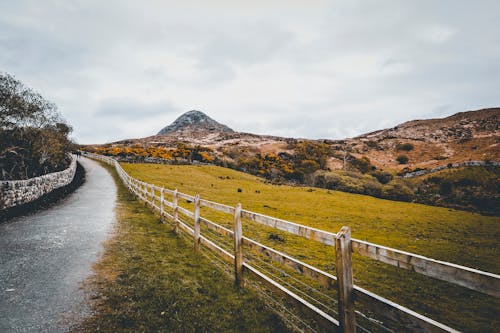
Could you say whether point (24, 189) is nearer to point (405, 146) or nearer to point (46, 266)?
point (46, 266)

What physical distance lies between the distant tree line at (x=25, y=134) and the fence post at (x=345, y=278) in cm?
3520

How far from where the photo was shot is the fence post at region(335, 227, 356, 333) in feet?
10.8

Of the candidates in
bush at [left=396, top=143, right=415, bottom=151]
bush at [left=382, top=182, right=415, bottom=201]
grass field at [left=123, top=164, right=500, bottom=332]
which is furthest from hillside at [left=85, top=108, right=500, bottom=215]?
grass field at [left=123, top=164, right=500, bottom=332]

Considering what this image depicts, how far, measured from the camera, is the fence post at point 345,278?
10.8 feet

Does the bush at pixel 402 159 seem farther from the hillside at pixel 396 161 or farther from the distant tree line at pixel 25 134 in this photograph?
the distant tree line at pixel 25 134

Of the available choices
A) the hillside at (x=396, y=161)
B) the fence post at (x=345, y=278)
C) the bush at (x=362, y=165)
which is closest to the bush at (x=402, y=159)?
the hillside at (x=396, y=161)

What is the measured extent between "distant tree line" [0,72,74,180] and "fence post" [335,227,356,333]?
35.2 meters

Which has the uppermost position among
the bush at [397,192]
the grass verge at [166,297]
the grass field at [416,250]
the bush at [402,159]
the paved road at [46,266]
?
the bush at [402,159]

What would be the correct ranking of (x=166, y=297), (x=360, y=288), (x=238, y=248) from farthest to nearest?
(x=238, y=248)
(x=166, y=297)
(x=360, y=288)

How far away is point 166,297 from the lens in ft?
17.3

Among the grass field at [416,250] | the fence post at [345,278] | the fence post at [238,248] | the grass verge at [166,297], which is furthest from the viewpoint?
the grass field at [416,250]

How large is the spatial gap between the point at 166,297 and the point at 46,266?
3607 millimetres

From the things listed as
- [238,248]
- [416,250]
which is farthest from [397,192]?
[238,248]

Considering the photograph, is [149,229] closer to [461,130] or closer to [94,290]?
[94,290]
